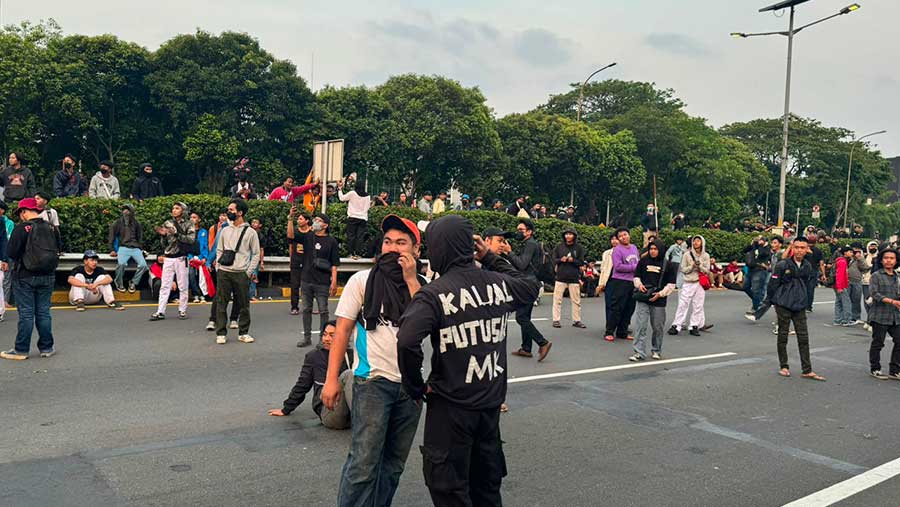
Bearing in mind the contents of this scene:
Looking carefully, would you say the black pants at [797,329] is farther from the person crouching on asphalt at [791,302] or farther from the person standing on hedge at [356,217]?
the person standing on hedge at [356,217]

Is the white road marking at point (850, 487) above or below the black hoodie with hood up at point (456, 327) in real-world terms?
below

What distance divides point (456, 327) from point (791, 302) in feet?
23.3

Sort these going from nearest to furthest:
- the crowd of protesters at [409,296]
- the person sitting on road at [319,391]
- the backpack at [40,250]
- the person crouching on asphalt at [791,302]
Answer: the crowd of protesters at [409,296], the person sitting on road at [319,391], the backpack at [40,250], the person crouching on asphalt at [791,302]

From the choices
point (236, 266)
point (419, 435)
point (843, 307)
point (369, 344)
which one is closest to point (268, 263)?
point (236, 266)

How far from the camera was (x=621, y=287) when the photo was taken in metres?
11.6

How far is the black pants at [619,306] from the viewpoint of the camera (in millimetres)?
11617

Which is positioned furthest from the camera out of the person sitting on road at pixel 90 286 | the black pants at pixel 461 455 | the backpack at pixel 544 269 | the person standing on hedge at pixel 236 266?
the person sitting on road at pixel 90 286

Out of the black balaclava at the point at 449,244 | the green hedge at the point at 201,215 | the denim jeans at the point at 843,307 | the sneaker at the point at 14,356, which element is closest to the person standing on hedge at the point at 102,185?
the green hedge at the point at 201,215

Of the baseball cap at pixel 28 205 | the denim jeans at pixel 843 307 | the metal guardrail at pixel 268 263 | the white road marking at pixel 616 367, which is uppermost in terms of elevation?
the baseball cap at pixel 28 205

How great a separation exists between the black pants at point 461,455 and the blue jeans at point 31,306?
6531 mm

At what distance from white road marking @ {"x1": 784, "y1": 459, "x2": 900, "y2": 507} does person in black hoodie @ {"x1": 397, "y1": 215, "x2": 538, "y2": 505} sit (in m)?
2.57

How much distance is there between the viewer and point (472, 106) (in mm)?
35000

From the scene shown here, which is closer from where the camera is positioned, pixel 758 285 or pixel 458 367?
pixel 458 367

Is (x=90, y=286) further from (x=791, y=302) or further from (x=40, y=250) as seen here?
(x=791, y=302)
